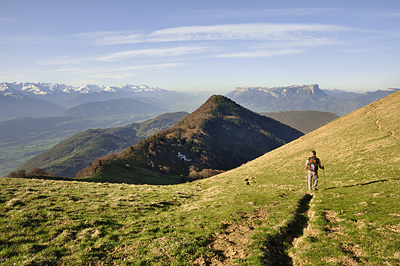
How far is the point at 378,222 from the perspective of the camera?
15.5 metres

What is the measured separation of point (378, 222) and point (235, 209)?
39.2ft

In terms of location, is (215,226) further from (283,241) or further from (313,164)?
(313,164)

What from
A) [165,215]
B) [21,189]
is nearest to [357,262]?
[165,215]

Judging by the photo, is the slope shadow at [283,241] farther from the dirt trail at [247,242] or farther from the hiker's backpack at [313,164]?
the hiker's backpack at [313,164]

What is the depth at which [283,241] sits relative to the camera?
15422 millimetres

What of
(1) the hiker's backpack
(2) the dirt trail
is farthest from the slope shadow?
(1) the hiker's backpack

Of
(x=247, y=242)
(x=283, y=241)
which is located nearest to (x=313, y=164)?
(x=283, y=241)

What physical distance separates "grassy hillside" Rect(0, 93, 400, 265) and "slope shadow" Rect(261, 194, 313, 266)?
78mm

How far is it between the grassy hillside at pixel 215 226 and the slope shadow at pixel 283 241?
0.26ft

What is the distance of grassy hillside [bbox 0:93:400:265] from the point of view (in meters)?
13.0

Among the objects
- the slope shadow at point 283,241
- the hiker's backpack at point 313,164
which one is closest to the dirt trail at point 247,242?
the slope shadow at point 283,241

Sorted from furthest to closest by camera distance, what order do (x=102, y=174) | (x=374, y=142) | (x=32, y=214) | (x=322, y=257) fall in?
(x=102, y=174) < (x=374, y=142) < (x=32, y=214) < (x=322, y=257)

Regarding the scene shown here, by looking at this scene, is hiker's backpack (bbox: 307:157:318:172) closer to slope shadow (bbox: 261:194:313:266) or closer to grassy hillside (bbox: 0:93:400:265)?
grassy hillside (bbox: 0:93:400:265)

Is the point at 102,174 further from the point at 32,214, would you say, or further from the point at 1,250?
the point at 1,250
